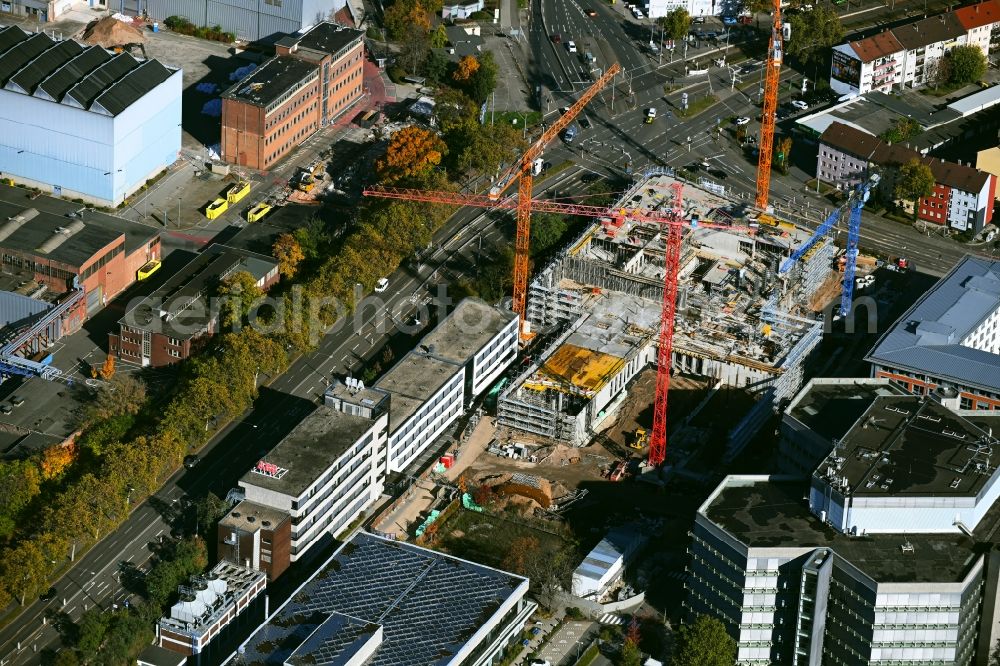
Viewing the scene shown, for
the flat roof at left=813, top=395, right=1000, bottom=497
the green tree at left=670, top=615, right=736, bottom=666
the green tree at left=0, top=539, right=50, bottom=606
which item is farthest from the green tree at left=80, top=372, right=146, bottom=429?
the flat roof at left=813, top=395, right=1000, bottom=497

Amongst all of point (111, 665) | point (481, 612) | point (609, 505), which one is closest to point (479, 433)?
point (609, 505)

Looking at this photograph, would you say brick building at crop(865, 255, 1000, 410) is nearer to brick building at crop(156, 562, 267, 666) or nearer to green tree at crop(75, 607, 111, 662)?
brick building at crop(156, 562, 267, 666)

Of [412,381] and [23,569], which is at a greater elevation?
[412,381]

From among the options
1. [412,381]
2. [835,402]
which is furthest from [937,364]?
[412,381]

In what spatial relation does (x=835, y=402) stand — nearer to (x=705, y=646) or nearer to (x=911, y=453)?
(x=911, y=453)

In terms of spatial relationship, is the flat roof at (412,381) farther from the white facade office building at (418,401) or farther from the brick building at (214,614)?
the brick building at (214,614)

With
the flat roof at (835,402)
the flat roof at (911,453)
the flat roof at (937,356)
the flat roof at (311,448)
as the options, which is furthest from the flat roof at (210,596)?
the flat roof at (937,356)
